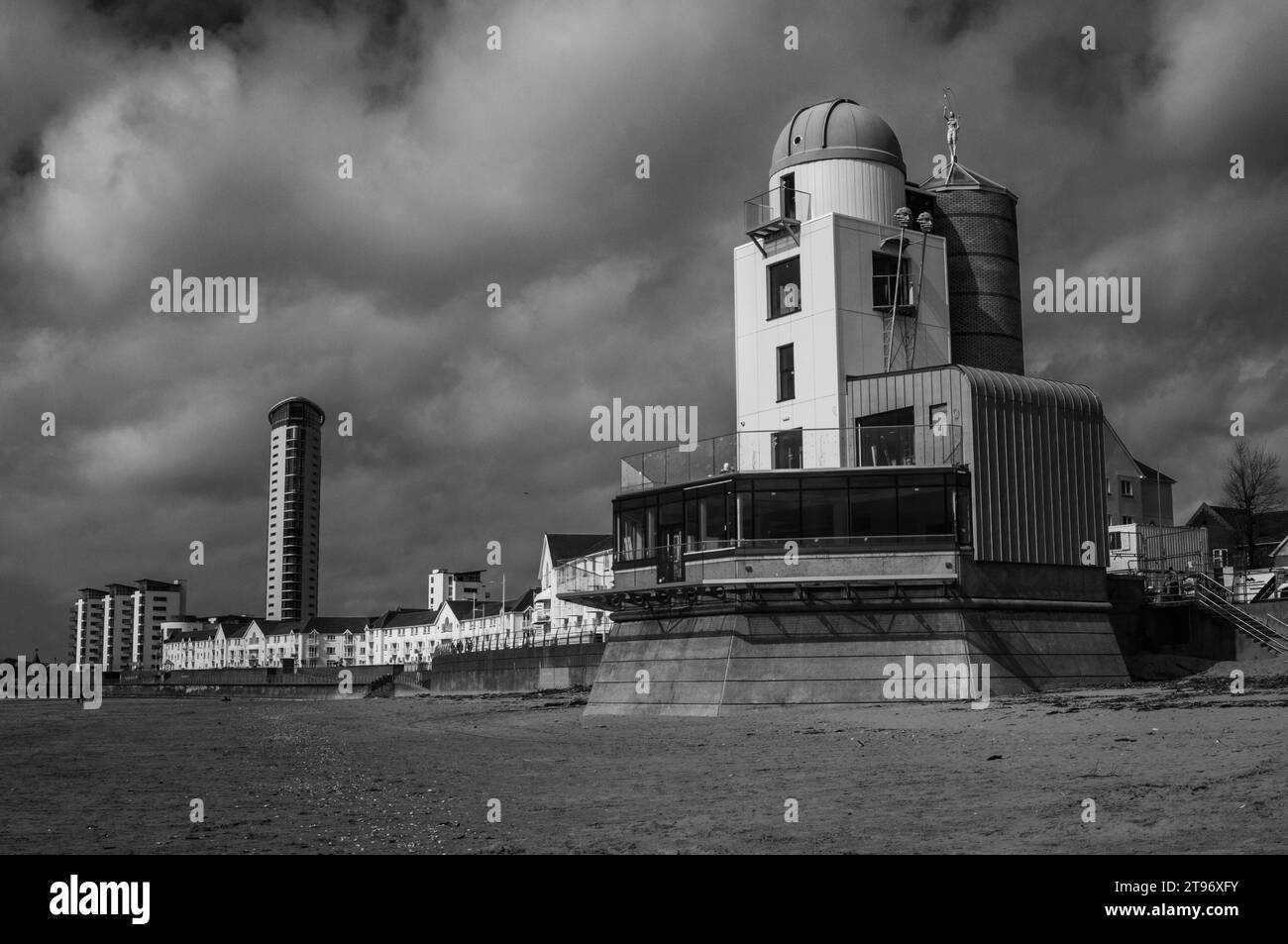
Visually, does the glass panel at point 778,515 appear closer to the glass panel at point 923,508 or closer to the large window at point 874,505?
the large window at point 874,505

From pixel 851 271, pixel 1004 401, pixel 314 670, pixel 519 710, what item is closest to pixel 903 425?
pixel 1004 401

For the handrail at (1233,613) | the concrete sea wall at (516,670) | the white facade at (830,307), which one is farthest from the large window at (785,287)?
the concrete sea wall at (516,670)

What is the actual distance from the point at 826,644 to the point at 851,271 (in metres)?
14.1

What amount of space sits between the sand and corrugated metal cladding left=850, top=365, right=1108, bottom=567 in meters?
7.64

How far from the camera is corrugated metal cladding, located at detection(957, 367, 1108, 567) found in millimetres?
40656

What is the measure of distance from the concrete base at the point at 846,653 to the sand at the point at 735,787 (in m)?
3.08

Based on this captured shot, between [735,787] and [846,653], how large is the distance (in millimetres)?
19885

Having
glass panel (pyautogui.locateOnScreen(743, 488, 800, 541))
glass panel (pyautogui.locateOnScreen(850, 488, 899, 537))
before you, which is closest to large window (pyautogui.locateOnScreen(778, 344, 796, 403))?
glass panel (pyautogui.locateOnScreen(743, 488, 800, 541))

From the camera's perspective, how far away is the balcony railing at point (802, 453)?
134 feet

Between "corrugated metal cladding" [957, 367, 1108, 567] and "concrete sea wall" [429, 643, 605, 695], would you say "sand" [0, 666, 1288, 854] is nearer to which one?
"corrugated metal cladding" [957, 367, 1108, 567]

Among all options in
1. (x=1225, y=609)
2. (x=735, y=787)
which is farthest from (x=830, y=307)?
(x=735, y=787)
